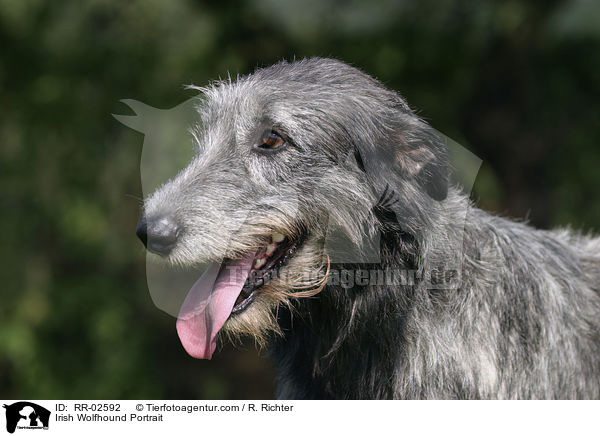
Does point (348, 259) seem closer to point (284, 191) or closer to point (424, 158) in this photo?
point (284, 191)

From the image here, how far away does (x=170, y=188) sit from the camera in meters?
3.03

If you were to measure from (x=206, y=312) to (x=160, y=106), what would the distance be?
320 cm

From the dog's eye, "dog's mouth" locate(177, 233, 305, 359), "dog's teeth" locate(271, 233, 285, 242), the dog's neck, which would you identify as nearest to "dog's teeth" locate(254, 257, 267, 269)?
"dog's mouth" locate(177, 233, 305, 359)

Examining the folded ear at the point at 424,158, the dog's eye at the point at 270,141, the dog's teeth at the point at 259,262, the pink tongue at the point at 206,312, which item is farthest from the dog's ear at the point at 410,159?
the pink tongue at the point at 206,312

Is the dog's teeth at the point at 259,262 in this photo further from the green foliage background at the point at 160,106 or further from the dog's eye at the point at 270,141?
the green foliage background at the point at 160,106

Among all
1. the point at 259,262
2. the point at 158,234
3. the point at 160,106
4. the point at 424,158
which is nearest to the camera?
the point at 158,234

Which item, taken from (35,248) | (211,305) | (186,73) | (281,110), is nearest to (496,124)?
(186,73)

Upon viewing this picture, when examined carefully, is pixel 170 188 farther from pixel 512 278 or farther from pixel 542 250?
pixel 542 250

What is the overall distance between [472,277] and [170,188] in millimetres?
1562

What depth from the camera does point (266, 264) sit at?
9.86ft

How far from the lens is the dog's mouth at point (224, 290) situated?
2836 mm
